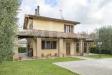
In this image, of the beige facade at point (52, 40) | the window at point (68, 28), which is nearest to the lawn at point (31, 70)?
the beige facade at point (52, 40)

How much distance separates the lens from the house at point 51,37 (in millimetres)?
29641

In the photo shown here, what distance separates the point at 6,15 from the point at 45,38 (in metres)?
21.5

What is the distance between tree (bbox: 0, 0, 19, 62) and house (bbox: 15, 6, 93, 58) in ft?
55.5

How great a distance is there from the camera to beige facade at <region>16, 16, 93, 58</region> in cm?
3008

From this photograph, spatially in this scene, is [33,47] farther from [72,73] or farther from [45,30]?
[72,73]

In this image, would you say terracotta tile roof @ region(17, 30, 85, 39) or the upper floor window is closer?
terracotta tile roof @ region(17, 30, 85, 39)

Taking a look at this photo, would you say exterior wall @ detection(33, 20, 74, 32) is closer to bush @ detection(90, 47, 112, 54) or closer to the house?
the house

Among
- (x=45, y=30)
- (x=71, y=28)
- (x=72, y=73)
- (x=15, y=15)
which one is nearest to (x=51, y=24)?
(x=45, y=30)

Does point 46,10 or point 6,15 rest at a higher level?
point 46,10

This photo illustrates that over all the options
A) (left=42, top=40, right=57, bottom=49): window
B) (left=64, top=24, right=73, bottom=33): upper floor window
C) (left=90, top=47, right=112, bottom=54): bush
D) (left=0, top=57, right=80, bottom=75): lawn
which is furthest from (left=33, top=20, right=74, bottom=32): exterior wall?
(left=0, top=57, right=80, bottom=75): lawn

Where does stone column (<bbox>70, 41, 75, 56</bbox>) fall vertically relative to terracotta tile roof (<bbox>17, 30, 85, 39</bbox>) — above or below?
below

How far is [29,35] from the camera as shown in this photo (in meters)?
28.5

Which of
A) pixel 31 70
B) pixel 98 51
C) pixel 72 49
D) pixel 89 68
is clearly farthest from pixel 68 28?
pixel 31 70

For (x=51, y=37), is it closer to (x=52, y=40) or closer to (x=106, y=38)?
(x=52, y=40)
